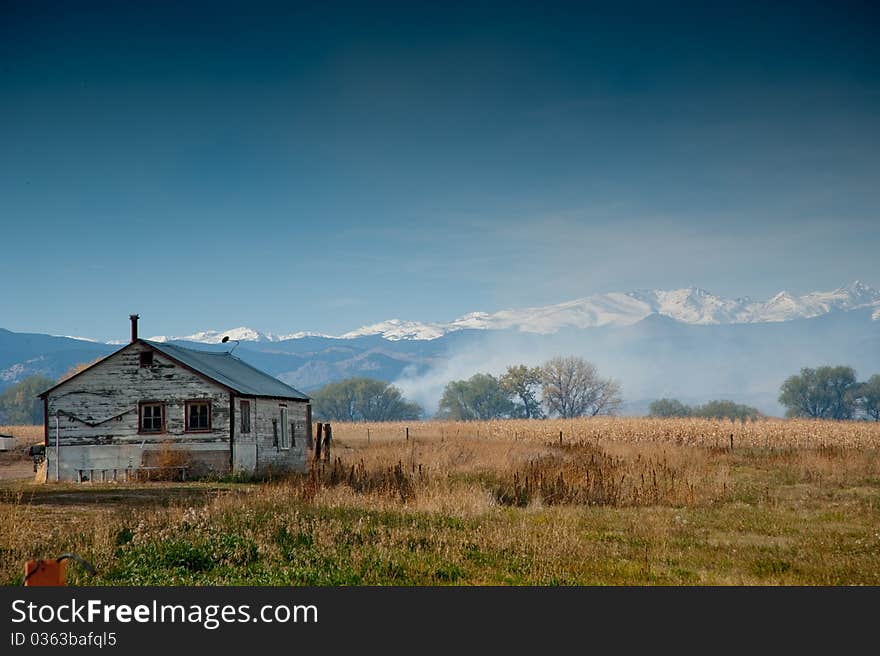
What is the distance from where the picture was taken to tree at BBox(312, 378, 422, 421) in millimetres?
162875

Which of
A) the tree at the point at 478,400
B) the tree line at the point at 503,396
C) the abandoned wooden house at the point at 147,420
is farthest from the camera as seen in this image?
the tree at the point at 478,400

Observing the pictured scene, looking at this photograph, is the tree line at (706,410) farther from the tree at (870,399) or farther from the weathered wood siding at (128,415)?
the weathered wood siding at (128,415)

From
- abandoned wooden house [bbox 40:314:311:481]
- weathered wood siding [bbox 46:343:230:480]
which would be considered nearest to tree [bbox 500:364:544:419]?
abandoned wooden house [bbox 40:314:311:481]

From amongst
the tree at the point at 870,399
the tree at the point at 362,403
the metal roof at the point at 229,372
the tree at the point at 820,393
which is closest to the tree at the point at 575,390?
the tree at the point at 362,403

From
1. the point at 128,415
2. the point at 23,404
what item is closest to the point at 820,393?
the point at 23,404

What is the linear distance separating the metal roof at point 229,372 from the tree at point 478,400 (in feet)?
366

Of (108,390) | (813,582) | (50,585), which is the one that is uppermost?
(108,390)

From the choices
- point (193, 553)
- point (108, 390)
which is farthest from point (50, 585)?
point (108, 390)

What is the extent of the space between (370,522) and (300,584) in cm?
511

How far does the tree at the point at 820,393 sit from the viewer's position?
153375mm

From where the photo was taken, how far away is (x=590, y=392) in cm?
13938

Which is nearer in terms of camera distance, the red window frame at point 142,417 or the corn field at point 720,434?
the red window frame at point 142,417

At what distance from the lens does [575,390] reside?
139m

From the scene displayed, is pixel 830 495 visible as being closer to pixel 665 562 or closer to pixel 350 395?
pixel 665 562
